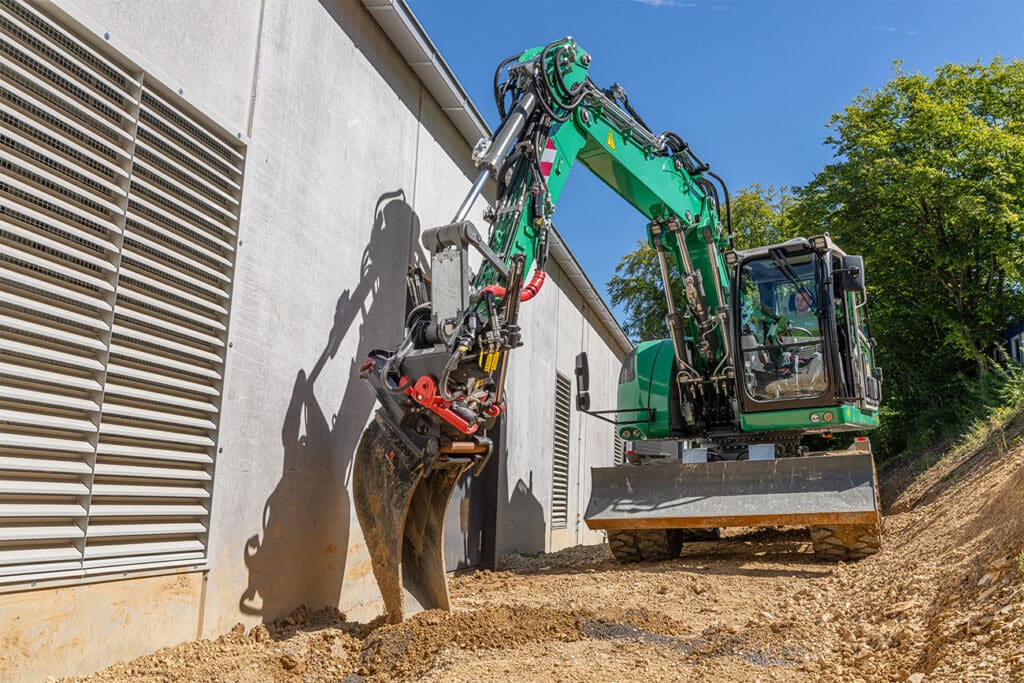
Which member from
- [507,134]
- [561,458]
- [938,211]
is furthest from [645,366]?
[938,211]

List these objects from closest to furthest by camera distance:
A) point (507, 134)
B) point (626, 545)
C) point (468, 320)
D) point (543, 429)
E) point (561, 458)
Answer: point (468, 320), point (507, 134), point (626, 545), point (543, 429), point (561, 458)

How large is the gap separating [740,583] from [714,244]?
3.59m

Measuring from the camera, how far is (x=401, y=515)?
4.39 m

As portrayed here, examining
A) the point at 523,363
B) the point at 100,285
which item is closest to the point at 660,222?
the point at 523,363

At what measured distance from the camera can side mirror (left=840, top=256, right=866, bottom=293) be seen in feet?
23.2

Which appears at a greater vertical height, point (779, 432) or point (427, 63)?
point (427, 63)

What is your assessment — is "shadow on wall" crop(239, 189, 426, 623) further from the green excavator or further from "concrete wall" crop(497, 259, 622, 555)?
"concrete wall" crop(497, 259, 622, 555)

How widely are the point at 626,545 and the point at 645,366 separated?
2.11 meters

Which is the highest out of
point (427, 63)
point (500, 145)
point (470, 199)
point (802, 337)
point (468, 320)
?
point (427, 63)

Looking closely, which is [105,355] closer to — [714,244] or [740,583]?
[740,583]

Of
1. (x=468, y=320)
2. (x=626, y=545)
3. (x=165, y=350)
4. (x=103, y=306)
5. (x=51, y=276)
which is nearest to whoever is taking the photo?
(x=51, y=276)

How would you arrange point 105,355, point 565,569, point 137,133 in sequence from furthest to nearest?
1. point 565,569
2. point 137,133
3. point 105,355

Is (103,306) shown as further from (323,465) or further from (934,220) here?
(934,220)

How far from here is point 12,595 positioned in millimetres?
2885
